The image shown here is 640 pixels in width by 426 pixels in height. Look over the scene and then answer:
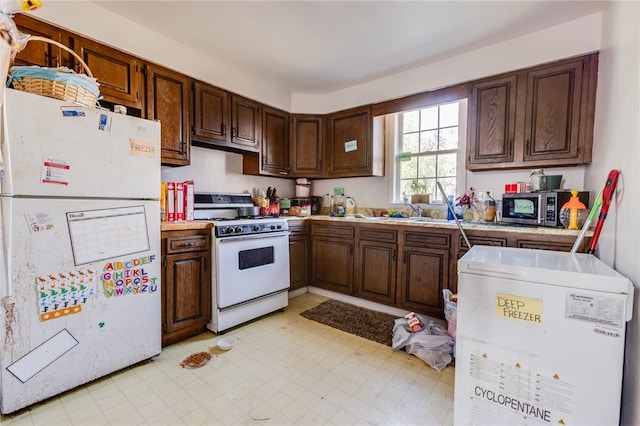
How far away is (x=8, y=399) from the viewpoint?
1404 mm

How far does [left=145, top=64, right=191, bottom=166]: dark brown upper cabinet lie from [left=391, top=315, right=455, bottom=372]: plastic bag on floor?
2.37 m

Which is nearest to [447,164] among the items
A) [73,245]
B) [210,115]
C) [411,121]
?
[411,121]

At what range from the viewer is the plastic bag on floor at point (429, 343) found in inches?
76.4

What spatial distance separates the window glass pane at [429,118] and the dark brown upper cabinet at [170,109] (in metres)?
2.47

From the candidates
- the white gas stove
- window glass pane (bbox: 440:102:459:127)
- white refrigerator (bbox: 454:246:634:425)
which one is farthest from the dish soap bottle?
white refrigerator (bbox: 454:246:634:425)

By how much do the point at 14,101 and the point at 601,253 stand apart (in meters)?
3.21

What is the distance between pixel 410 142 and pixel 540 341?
262 centimetres

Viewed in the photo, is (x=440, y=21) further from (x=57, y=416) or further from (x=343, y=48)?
(x=57, y=416)

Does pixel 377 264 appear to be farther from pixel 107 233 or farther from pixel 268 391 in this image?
pixel 107 233

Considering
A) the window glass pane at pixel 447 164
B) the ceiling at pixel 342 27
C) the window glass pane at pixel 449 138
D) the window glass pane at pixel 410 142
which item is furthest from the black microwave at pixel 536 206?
the ceiling at pixel 342 27

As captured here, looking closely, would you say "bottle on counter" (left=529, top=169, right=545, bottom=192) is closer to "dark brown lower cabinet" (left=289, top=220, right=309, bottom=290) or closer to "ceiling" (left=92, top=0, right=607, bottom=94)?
"ceiling" (left=92, top=0, right=607, bottom=94)

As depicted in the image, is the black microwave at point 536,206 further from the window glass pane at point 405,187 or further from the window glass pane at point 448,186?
the window glass pane at point 405,187

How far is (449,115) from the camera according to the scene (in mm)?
3037

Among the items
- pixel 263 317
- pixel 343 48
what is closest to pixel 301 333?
pixel 263 317
